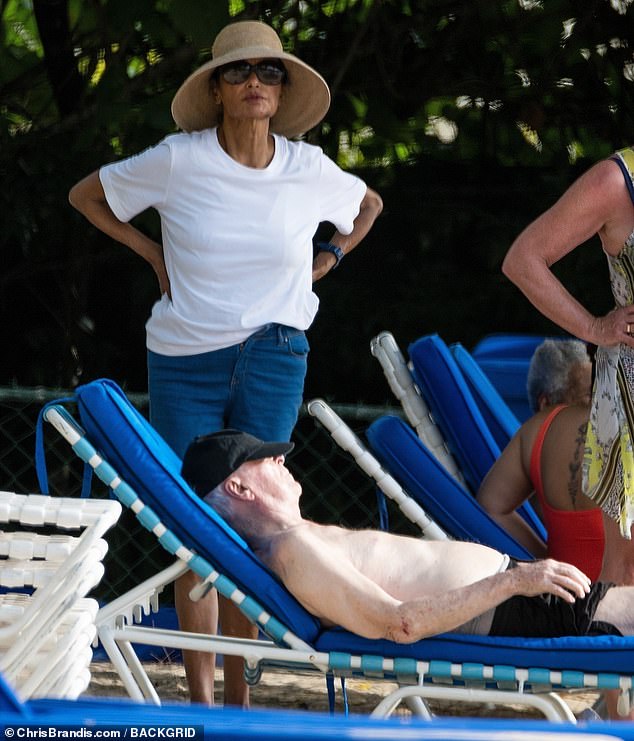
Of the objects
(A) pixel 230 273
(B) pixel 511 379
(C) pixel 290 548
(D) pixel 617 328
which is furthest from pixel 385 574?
(B) pixel 511 379

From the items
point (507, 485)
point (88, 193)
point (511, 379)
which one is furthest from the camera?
point (511, 379)

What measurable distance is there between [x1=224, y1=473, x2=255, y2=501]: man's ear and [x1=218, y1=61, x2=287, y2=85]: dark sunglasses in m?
1.09

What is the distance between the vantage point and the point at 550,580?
9.00 ft

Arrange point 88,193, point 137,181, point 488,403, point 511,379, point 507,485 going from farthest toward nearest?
point 511,379 → point 488,403 → point 507,485 → point 88,193 → point 137,181

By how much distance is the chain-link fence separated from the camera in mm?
5250

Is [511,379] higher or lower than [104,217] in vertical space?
lower

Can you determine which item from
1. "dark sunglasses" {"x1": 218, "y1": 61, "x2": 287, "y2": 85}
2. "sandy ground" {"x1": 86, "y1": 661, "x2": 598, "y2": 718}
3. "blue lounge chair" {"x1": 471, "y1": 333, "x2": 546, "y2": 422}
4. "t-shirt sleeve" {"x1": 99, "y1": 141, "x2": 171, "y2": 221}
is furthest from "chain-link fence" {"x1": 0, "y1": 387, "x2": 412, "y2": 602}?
"dark sunglasses" {"x1": 218, "y1": 61, "x2": 287, "y2": 85}

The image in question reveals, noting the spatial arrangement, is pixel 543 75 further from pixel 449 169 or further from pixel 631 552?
pixel 631 552

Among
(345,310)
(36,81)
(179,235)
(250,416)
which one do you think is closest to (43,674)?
(250,416)

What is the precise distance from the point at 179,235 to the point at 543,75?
247cm

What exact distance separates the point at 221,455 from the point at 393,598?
0.50 meters

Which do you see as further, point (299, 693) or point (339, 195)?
point (299, 693)

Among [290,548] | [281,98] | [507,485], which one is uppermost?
[281,98]

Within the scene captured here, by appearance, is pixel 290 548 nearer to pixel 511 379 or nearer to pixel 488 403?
pixel 488 403
